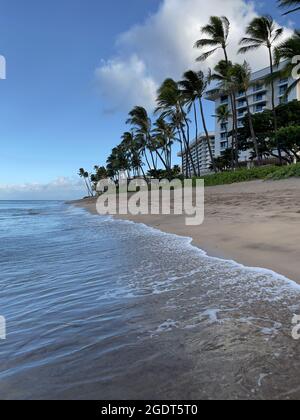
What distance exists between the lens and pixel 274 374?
2.74 meters

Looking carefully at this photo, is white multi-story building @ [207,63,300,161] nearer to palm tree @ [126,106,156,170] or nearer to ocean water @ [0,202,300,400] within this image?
palm tree @ [126,106,156,170]

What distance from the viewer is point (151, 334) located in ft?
12.2

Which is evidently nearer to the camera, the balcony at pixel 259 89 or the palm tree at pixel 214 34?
the palm tree at pixel 214 34

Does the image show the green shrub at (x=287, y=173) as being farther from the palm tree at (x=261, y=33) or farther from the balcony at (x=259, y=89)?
the balcony at (x=259, y=89)

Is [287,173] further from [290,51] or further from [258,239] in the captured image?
[258,239]

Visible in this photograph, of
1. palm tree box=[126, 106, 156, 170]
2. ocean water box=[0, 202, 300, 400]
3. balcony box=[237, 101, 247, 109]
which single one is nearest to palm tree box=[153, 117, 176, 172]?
palm tree box=[126, 106, 156, 170]

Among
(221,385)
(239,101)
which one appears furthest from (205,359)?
(239,101)

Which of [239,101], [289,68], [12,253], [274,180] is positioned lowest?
[12,253]

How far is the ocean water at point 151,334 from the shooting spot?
2.72 meters

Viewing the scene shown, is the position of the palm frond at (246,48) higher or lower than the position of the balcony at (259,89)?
lower

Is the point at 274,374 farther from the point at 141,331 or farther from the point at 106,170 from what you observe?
the point at 106,170

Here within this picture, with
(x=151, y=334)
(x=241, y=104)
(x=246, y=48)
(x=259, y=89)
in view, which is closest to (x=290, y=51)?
(x=246, y=48)

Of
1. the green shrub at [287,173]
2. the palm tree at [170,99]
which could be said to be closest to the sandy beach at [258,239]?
the green shrub at [287,173]

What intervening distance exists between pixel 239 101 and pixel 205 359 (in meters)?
101
